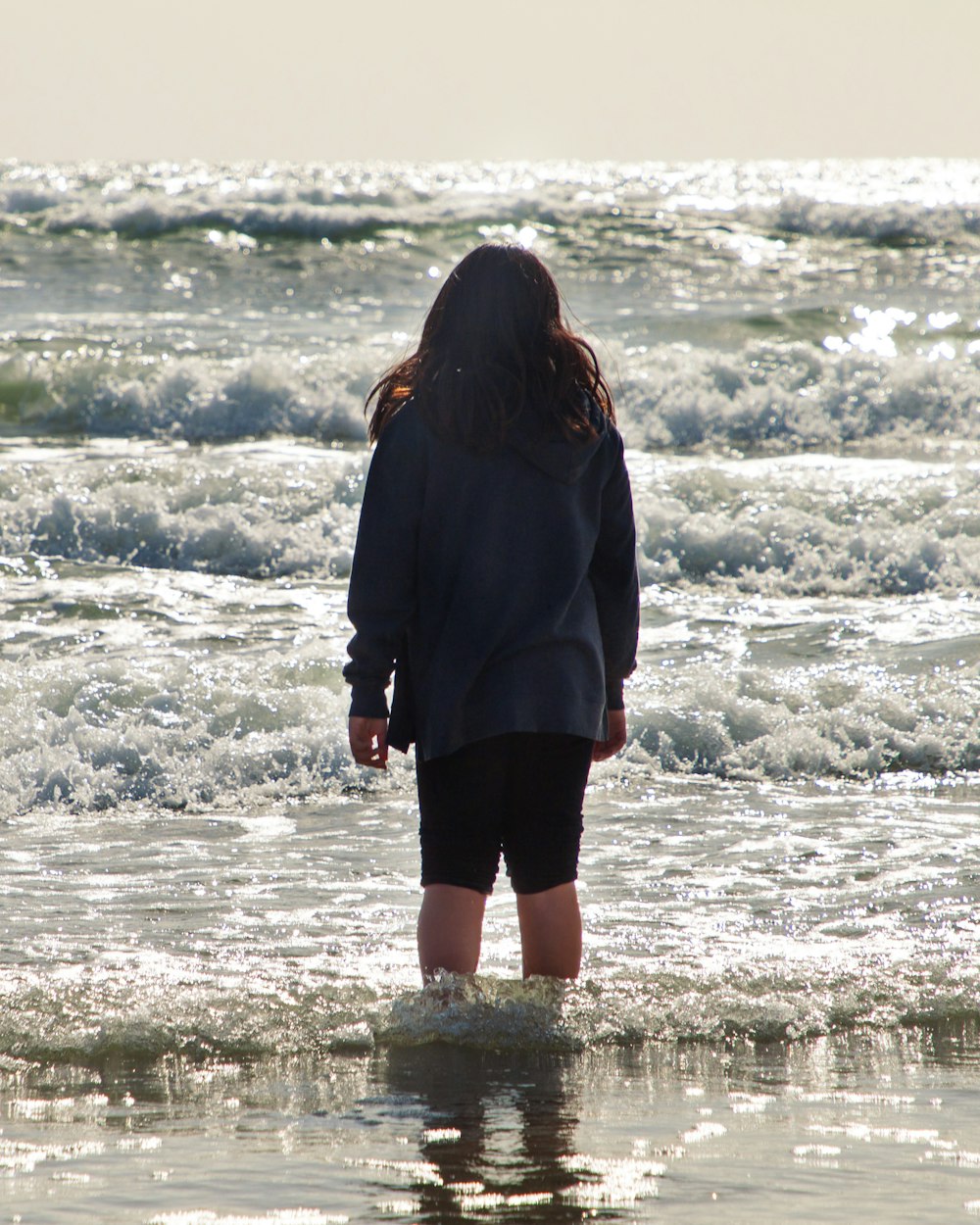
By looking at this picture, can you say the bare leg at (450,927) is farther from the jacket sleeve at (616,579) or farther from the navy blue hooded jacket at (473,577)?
the jacket sleeve at (616,579)

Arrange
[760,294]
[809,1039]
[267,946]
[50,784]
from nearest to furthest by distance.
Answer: [809,1039]
[267,946]
[50,784]
[760,294]

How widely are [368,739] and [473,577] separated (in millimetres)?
390

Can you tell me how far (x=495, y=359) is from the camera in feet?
9.09

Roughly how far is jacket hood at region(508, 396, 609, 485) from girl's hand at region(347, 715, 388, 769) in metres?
0.61

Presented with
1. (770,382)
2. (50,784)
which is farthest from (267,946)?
(770,382)

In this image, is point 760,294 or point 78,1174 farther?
point 760,294

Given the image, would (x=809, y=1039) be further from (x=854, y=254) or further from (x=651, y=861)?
(x=854, y=254)

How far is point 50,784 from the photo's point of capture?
5.44 meters

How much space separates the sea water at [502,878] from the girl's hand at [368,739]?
0.55m

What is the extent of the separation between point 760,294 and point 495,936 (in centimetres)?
1707

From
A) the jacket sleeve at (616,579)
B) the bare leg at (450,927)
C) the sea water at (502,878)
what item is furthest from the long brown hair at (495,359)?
the sea water at (502,878)

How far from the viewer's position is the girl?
9.05 ft

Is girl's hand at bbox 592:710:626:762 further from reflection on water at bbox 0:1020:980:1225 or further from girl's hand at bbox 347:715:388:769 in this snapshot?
reflection on water at bbox 0:1020:980:1225

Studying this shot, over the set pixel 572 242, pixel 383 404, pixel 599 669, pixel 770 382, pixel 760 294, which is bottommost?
pixel 599 669
